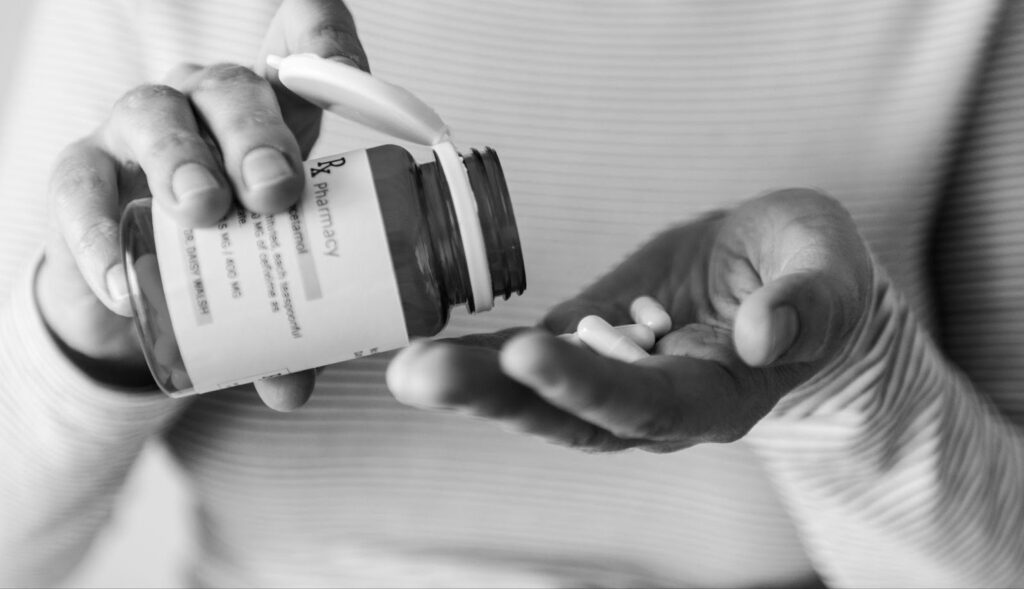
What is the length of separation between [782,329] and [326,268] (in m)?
0.20

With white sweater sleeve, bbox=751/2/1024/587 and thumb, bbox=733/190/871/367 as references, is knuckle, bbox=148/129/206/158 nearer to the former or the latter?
thumb, bbox=733/190/871/367

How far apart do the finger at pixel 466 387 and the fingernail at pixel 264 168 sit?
0.40 feet

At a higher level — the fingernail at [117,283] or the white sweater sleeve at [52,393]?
the fingernail at [117,283]

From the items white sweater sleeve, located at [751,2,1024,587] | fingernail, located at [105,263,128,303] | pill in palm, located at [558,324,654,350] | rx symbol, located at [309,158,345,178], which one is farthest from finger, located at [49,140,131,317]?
white sweater sleeve, located at [751,2,1024,587]

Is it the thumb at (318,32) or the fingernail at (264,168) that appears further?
the thumb at (318,32)

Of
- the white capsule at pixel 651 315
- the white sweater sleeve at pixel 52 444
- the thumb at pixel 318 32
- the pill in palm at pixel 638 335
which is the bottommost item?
the white sweater sleeve at pixel 52 444

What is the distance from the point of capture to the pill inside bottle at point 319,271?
0.38m

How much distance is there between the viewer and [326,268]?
374 mm

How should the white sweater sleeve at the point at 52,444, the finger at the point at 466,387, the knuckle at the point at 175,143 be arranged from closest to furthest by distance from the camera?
1. the finger at the point at 466,387
2. the knuckle at the point at 175,143
3. the white sweater sleeve at the point at 52,444

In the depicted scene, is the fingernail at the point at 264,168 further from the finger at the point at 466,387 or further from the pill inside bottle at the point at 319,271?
the finger at the point at 466,387

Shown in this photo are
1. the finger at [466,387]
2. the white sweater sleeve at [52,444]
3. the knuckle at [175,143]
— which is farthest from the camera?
the white sweater sleeve at [52,444]

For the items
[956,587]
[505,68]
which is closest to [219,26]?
[505,68]

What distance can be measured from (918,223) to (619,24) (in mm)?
322

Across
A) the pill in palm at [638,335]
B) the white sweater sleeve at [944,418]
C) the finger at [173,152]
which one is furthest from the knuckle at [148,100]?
the white sweater sleeve at [944,418]
